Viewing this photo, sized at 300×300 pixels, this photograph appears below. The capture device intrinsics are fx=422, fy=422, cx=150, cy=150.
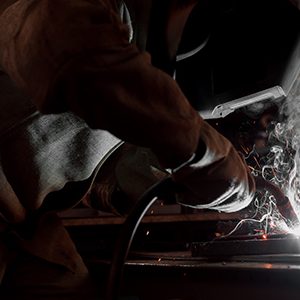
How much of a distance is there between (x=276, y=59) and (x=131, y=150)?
72 cm

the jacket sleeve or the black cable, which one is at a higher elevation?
the jacket sleeve

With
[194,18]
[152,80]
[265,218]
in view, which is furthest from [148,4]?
[265,218]

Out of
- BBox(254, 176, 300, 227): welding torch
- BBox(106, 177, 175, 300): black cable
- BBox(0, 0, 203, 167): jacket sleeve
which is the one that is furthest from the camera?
BBox(254, 176, 300, 227): welding torch

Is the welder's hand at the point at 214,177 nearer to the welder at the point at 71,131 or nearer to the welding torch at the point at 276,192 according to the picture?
the welder at the point at 71,131

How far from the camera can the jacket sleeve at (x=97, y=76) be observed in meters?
0.88

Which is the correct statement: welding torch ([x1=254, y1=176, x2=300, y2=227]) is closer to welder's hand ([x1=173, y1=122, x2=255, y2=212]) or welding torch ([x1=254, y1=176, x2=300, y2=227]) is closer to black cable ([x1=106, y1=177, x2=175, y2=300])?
welder's hand ([x1=173, y1=122, x2=255, y2=212])

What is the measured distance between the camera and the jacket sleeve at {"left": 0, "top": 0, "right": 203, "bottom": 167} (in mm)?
881

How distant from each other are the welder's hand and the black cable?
5cm

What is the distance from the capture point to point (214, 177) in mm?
1140

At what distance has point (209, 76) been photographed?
1578 mm

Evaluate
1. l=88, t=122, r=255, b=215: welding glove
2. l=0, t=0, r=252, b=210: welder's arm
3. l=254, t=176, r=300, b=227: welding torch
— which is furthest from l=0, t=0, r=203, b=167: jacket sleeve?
l=254, t=176, r=300, b=227: welding torch

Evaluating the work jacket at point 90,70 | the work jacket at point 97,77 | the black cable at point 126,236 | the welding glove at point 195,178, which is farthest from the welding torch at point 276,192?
the work jacket at point 90,70

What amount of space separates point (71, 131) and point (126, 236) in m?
0.51

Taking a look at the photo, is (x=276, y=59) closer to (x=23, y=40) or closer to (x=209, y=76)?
(x=209, y=76)
